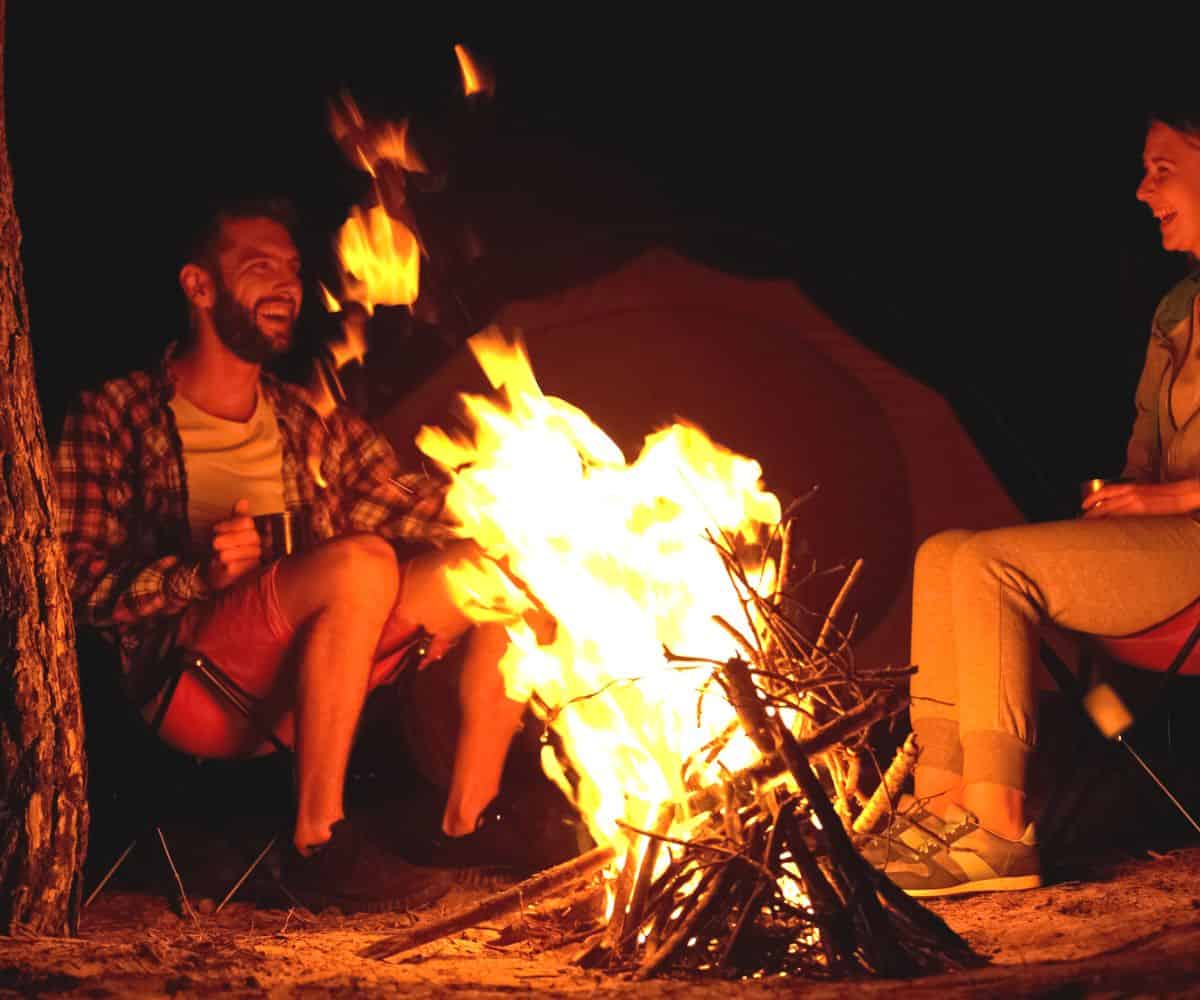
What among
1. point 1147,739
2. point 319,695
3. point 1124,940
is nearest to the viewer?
point 1124,940

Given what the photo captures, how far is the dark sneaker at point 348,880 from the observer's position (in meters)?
3.12

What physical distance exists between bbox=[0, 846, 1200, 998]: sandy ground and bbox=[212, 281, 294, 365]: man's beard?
151 centimetres

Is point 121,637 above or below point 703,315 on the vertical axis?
below

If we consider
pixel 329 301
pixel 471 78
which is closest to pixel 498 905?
pixel 329 301

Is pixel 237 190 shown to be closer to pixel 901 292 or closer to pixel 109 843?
pixel 109 843

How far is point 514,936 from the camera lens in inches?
104

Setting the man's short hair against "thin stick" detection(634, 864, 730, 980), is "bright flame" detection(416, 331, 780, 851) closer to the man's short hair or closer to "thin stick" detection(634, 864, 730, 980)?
"thin stick" detection(634, 864, 730, 980)

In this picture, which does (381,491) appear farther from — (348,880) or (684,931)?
(684,931)

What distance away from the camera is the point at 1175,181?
326 centimetres

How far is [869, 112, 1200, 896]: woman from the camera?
9.20ft

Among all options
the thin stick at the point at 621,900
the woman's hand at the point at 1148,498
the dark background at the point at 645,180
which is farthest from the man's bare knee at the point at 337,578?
the woman's hand at the point at 1148,498

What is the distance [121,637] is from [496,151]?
222 cm

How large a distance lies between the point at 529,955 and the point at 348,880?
0.75 m

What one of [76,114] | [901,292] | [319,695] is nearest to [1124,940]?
[319,695]
